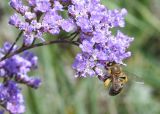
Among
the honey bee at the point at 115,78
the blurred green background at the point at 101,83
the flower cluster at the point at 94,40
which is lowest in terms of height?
the blurred green background at the point at 101,83

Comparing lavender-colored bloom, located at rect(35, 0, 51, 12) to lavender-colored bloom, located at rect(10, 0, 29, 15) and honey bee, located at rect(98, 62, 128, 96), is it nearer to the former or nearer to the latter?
lavender-colored bloom, located at rect(10, 0, 29, 15)

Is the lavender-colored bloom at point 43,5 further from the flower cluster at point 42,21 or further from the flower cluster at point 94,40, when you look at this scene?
the flower cluster at point 94,40

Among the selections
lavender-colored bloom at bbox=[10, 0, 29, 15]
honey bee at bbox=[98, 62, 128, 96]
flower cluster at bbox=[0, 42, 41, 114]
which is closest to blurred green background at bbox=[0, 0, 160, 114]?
flower cluster at bbox=[0, 42, 41, 114]

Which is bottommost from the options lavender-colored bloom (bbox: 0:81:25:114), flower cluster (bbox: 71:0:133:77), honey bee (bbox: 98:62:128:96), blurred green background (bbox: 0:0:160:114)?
blurred green background (bbox: 0:0:160:114)

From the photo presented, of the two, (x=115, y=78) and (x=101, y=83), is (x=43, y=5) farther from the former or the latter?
(x=101, y=83)

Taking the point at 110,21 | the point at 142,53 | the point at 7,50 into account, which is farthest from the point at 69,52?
the point at 110,21

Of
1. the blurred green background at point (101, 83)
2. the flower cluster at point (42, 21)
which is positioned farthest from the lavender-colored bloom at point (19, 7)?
the blurred green background at point (101, 83)
